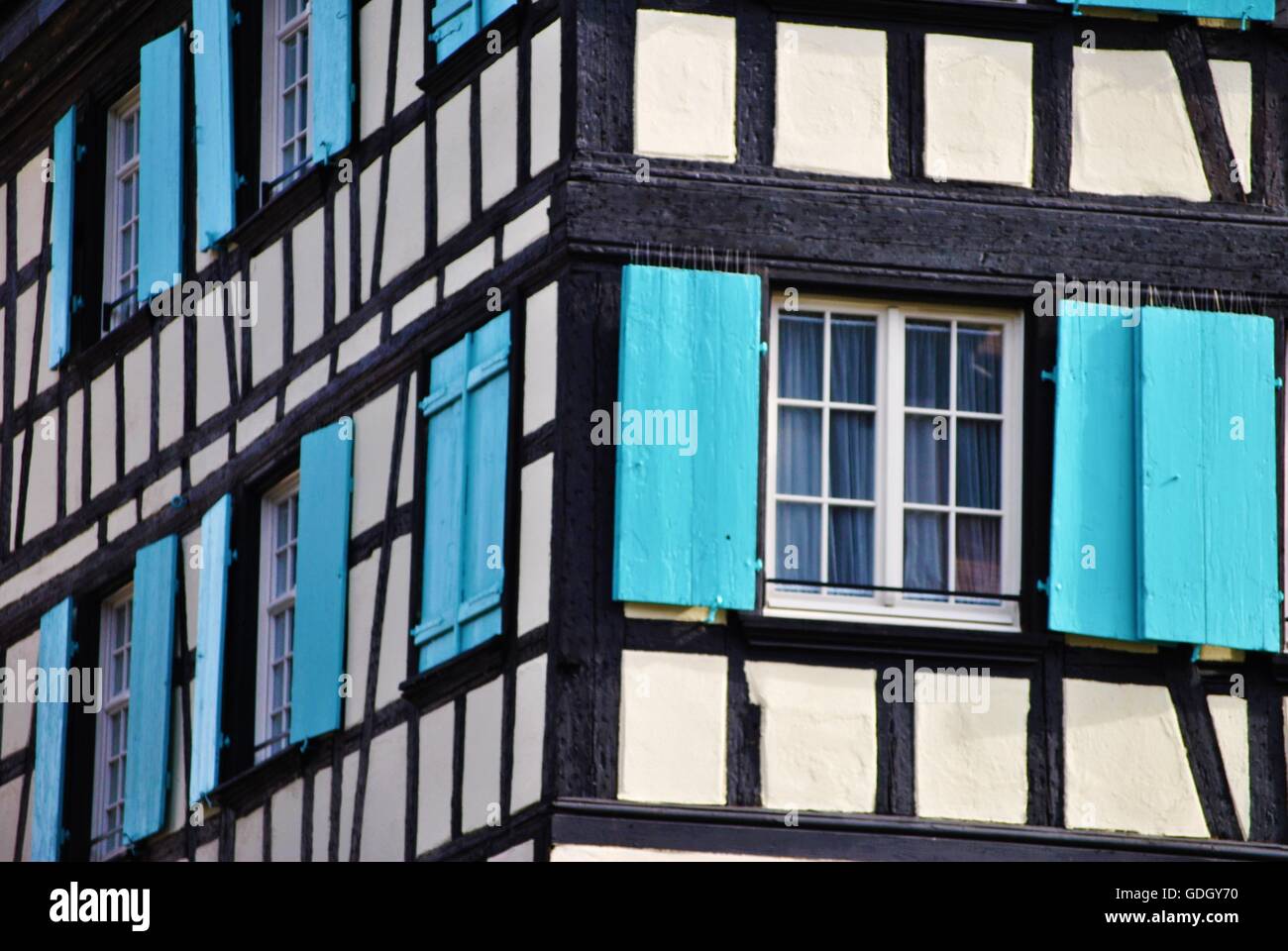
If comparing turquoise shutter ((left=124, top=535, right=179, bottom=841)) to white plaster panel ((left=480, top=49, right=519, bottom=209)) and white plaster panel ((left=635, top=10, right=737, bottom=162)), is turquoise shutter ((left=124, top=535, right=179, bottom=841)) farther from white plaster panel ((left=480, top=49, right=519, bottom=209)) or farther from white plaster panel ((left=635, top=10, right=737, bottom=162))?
white plaster panel ((left=635, top=10, right=737, bottom=162))

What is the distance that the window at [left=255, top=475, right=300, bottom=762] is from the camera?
18312 mm

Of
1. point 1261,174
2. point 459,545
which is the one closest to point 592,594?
point 459,545

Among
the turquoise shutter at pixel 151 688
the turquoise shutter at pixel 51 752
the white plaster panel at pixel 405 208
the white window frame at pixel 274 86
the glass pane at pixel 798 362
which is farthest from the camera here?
the turquoise shutter at pixel 51 752

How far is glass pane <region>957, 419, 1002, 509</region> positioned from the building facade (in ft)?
0.07

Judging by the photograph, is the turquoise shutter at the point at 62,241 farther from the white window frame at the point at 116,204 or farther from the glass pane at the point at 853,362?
the glass pane at the point at 853,362

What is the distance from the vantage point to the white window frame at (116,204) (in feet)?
68.6

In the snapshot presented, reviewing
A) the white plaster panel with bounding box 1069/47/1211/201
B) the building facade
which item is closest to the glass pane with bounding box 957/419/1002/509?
the building facade

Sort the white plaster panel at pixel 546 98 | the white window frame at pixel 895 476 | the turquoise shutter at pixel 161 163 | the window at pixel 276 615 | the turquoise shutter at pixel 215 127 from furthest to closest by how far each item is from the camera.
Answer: the turquoise shutter at pixel 161 163 < the turquoise shutter at pixel 215 127 < the window at pixel 276 615 < the white plaster panel at pixel 546 98 < the white window frame at pixel 895 476

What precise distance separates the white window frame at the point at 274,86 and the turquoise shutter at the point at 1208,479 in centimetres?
478

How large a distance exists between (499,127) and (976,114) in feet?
6.61

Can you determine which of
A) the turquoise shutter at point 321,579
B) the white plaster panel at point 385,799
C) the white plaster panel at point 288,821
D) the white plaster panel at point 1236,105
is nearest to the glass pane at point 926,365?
the white plaster panel at point 1236,105

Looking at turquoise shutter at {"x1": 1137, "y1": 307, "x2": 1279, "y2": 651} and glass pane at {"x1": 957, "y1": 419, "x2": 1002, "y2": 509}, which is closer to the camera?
turquoise shutter at {"x1": 1137, "y1": 307, "x2": 1279, "y2": 651}

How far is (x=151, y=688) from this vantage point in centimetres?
1941
